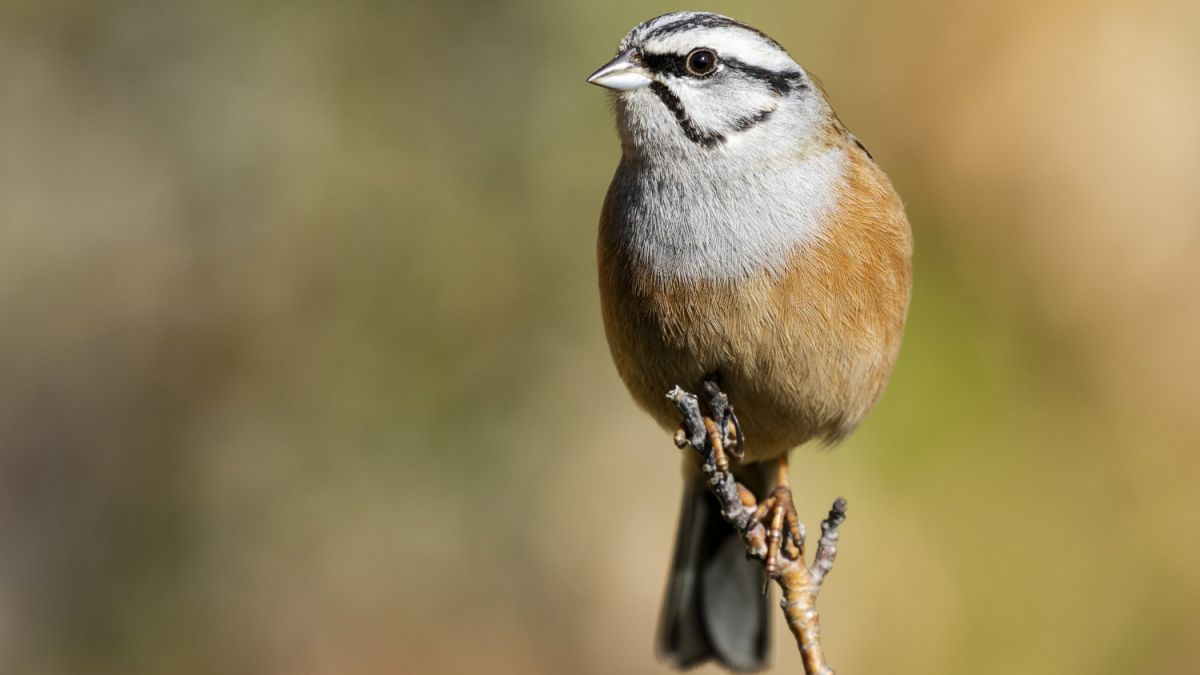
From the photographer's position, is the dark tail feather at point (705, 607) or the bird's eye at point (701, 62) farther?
the dark tail feather at point (705, 607)

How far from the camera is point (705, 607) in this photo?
5375 millimetres

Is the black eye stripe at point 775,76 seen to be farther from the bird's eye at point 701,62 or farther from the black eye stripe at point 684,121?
the black eye stripe at point 684,121

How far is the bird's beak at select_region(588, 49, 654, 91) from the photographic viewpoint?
13.2 ft

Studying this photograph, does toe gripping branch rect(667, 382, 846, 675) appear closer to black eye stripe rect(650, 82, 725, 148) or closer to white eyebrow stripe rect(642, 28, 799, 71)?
black eye stripe rect(650, 82, 725, 148)

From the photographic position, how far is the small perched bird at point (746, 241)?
3.83 metres

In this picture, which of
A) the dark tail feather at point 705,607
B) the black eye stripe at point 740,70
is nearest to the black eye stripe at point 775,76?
the black eye stripe at point 740,70

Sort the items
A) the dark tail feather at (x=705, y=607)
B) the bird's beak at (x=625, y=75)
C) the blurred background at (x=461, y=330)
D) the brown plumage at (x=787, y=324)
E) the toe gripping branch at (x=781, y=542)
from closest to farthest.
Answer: the toe gripping branch at (x=781, y=542) < the brown plumage at (x=787, y=324) < the bird's beak at (x=625, y=75) < the dark tail feather at (x=705, y=607) < the blurred background at (x=461, y=330)

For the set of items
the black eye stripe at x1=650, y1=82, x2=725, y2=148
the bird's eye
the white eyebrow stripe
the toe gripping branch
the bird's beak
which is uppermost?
the white eyebrow stripe

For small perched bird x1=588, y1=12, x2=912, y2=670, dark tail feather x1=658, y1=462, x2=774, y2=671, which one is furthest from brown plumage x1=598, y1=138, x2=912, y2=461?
dark tail feather x1=658, y1=462, x2=774, y2=671

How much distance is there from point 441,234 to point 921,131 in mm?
2590

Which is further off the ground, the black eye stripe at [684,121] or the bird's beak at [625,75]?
the bird's beak at [625,75]

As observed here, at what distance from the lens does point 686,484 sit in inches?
211

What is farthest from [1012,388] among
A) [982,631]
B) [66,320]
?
[66,320]

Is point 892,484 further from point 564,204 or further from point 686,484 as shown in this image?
point 564,204
